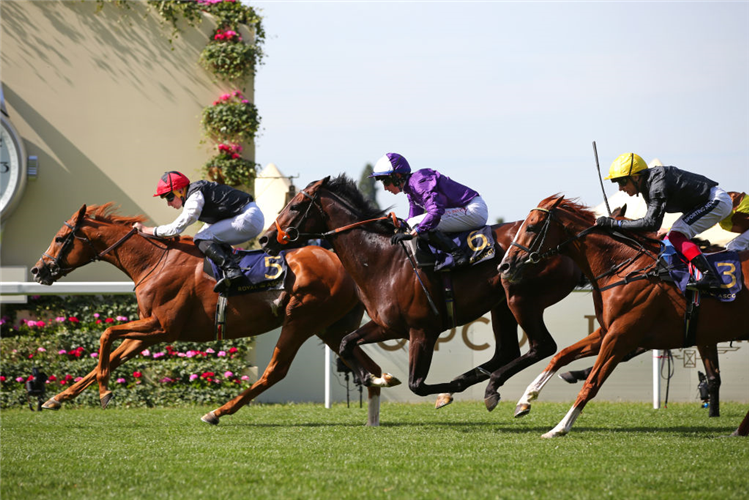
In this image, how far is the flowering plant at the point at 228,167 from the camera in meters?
12.6

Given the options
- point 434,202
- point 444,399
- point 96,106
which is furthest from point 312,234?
point 96,106

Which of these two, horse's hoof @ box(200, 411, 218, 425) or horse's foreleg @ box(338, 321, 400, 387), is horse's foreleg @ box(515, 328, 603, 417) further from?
horse's hoof @ box(200, 411, 218, 425)

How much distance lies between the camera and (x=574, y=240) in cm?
660

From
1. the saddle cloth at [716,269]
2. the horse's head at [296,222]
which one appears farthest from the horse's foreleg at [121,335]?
the saddle cloth at [716,269]

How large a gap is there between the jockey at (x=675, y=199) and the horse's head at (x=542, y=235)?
0.70 feet

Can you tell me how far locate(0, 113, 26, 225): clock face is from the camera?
1178 cm

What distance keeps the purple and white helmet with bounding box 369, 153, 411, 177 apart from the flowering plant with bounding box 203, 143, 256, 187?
571 centimetres

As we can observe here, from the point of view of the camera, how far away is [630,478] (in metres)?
4.69

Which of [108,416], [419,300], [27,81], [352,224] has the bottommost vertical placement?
[108,416]

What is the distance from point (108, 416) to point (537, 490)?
6.13 meters

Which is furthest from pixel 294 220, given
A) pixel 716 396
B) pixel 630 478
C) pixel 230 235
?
pixel 716 396

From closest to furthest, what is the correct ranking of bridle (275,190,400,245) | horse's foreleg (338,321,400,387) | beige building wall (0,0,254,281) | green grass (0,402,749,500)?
green grass (0,402,749,500), bridle (275,190,400,245), horse's foreleg (338,321,400,387), beige building wall (0,0,254,281)

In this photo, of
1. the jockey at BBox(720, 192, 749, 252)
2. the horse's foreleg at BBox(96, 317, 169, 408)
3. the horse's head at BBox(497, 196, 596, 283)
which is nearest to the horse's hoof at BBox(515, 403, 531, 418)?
the horse's head at BBox(497, 196, 596, 283)

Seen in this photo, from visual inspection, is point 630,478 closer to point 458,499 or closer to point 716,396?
point 458,499
